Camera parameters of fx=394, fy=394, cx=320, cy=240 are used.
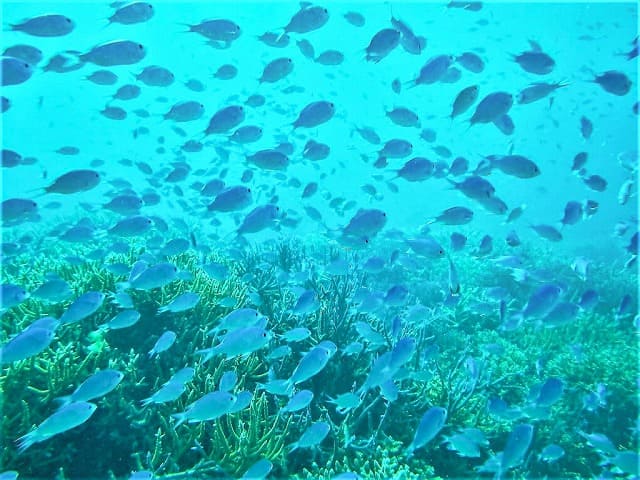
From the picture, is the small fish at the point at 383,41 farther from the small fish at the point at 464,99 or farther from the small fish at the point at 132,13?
the small fish at the point at 132,13

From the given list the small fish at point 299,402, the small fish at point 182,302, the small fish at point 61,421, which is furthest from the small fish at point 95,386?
the small fish at point 299,402

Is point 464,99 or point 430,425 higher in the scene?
point 464,99

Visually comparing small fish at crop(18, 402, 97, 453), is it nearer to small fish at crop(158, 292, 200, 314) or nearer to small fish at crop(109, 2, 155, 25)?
small fish at crop(158, 292, 200, 314)

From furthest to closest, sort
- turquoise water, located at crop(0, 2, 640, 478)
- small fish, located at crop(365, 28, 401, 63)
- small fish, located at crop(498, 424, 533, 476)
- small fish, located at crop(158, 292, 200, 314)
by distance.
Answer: small fish, located at crop(365, 28, 401, 63) < small fish, located at crop(158, 292, 200, 314) < turquoise water, located at crop(0, 2, 640, 478) < small fish, located at crop(498, 424, 533, 476)

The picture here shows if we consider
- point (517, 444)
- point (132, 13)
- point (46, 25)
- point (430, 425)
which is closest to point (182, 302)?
point (430, 425)

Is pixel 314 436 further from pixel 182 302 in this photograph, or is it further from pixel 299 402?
pixel 182 302

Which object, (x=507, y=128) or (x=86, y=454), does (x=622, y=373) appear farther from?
(x=86, y=454)

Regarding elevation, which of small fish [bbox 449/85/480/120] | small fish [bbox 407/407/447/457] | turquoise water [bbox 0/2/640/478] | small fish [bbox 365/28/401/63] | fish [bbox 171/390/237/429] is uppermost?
small fish [bbox 365/28/401/63]

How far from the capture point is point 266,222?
5316mm

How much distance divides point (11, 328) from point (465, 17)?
2002 inches

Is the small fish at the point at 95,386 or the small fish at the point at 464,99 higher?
the small fish at the point at 464,99

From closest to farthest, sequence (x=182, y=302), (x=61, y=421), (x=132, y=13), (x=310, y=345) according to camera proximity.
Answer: (x=61, y=421) < (x=182, y=302) < (x=310, y=345) < (x=132, y=13)

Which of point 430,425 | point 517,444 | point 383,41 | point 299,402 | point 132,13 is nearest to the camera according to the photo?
point 430,425

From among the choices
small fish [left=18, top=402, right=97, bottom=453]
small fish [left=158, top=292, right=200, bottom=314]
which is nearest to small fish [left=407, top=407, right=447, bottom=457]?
small fish [left=18, top=402, right=97, bottom=453]
